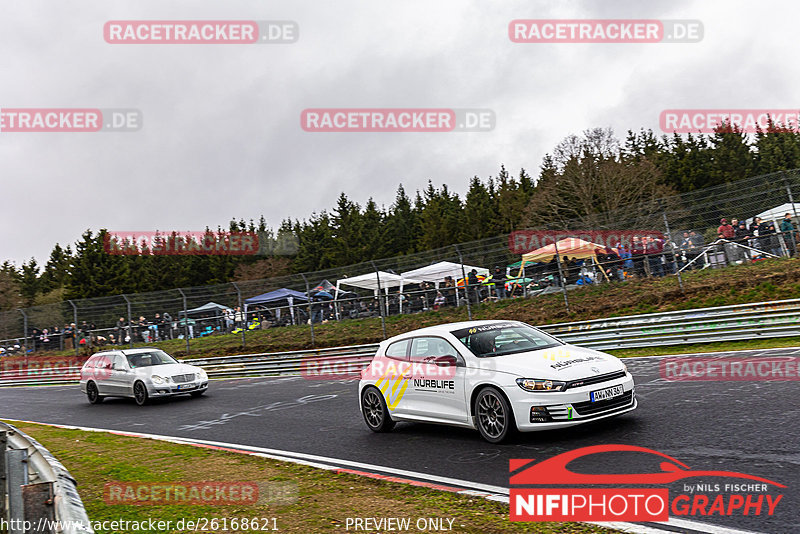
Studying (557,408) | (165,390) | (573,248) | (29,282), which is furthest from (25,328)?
(29,282)

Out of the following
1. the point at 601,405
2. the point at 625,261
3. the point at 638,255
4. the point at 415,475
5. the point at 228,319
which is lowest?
the point at 415,475

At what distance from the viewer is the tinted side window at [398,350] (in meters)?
9.15

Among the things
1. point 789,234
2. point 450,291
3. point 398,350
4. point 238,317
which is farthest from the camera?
point 238,317

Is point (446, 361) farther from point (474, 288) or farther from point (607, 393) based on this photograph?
point (474, 288)

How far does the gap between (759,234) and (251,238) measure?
8899 cm

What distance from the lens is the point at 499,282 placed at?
20.2 meters

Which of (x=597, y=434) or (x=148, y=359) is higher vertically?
(x=148, y=359)

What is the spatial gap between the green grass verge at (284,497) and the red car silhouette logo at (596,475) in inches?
29.7

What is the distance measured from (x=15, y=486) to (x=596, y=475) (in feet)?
14.5

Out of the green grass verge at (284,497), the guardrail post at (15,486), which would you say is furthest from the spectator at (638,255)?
the guardrail post at (15,486)

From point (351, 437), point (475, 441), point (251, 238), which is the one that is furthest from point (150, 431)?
point (251, 238)

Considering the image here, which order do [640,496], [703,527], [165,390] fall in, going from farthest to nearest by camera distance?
[165,390] < [640,496] < [703,527]
